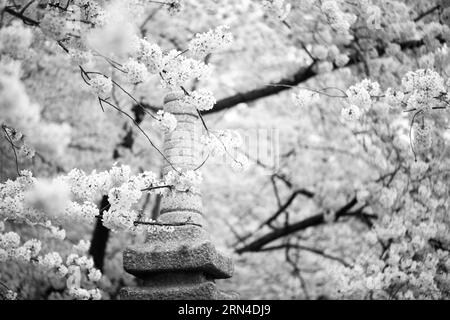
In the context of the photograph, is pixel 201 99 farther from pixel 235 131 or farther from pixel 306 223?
pixel 306 223

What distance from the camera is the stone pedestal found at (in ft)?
14.2

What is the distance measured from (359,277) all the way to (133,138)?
471 cm

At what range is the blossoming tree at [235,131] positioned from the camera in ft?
11.5

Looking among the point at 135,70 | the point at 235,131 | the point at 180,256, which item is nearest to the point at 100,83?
the point at 135,70

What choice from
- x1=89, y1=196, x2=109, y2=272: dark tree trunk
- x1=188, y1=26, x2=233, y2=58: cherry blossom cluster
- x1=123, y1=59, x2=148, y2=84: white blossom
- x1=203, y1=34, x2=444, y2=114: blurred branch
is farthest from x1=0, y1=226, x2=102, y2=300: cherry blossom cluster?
x1=203, y1=34, x2=444, y2=114: blurred branch

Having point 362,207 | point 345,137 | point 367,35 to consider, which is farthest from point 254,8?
point 362,207

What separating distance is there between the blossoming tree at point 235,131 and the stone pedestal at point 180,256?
23cm

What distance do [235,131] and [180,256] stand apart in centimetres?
119

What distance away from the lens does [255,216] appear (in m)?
12.4

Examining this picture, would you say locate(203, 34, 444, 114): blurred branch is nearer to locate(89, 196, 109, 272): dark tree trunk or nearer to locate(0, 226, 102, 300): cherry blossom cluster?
locate(89, 196, 109, 272): dark tree trunk

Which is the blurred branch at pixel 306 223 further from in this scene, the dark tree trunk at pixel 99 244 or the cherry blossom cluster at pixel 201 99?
the cherry blossom cluster at pixel 201 99

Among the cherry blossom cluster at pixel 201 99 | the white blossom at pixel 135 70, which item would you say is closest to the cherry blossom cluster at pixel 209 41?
the cherry blossom cluster at pixel 201 99

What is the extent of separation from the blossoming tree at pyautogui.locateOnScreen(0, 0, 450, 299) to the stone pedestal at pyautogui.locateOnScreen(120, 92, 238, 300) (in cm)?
23
